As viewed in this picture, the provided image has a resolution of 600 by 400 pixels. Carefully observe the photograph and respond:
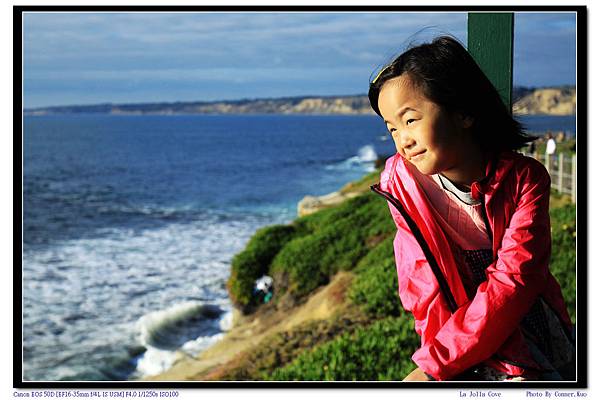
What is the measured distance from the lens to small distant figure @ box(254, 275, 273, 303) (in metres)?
10.9

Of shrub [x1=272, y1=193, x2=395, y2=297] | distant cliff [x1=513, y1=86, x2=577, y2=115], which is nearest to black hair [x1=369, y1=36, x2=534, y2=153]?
distant cliff [x1=513, y1=86, x2=577, y2=115]

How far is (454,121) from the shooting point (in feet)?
6.95

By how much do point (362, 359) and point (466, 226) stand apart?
9.89 feet

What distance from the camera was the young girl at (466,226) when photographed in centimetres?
206

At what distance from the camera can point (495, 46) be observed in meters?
2.66

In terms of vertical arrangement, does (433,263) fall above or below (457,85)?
below

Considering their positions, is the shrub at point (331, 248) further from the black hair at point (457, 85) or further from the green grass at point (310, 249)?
the black hair at point (457, 85)

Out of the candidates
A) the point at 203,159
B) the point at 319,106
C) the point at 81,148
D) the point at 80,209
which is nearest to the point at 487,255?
the point at 80,209

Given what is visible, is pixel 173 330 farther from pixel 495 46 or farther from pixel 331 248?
pixel 495 46

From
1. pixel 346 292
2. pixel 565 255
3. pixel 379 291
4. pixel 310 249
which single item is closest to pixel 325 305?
pixel 346 292

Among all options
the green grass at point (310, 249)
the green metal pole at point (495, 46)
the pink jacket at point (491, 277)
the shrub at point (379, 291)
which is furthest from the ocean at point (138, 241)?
the shrub at point (379, 291)

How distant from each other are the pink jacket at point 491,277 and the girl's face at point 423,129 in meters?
0.08

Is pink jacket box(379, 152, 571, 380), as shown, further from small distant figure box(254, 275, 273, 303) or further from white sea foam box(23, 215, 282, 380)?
white sea foam box(23, 215, 282, 380)
